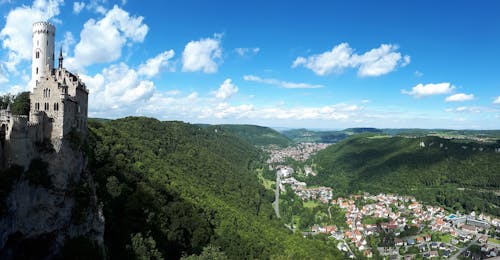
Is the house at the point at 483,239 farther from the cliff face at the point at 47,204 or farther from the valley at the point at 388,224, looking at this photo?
the cliff face at the point at 47,204

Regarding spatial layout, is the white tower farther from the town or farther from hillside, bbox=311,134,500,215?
hillside, bbox=311,134,500,215

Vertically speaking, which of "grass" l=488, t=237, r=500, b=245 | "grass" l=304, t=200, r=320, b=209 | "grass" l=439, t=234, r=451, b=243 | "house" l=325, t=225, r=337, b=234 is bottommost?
"grass" l=488, t=237, r=500, b=245

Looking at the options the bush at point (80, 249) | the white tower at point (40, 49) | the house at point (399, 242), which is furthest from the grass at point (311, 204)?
the white tower at point (40, 49)

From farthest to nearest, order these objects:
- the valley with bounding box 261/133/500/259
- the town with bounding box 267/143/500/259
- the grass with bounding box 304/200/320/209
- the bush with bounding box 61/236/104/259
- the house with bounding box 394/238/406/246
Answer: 1. the grass with bounding box 304/200/320/209
2. the house with bounding box 394/238/406/246
3. the valley with bounding box 261/133/500/259
4. the town with bounding box 267/143/500/259
5. the bush with bounding box 61/236/104/259

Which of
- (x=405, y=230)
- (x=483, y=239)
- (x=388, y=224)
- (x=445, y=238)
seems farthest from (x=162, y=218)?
(x=483, y=239)

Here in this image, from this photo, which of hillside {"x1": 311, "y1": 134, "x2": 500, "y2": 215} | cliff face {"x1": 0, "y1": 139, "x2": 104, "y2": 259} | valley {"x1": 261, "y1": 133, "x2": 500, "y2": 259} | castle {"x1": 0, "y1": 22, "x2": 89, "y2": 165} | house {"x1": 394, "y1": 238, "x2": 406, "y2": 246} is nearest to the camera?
cliff face {"x1": 0, "y1": 139, "x2": 104, "y2": 259}

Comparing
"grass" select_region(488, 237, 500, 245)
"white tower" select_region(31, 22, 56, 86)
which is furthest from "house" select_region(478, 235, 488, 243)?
"white tower" select_region(31, 22, 56, 86)
